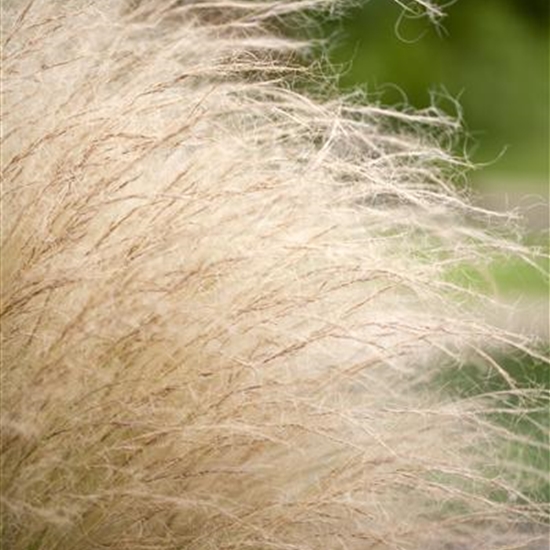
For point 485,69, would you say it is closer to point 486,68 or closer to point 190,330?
point 486,68

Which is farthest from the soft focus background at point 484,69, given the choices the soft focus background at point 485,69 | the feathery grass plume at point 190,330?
the feathery grass plume at point 190,330

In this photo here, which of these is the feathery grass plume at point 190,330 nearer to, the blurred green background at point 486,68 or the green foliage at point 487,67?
the blurred green background at point 486,68

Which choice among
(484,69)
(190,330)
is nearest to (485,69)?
(484,69)

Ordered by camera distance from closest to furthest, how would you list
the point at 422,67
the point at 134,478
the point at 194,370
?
1. the point at 134,478
2. the point at 194,370
3. the point at 422,67

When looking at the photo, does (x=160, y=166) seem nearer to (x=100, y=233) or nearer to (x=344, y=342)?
(x=100, y=233)

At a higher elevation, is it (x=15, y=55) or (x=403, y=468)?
(x=15, y=55)

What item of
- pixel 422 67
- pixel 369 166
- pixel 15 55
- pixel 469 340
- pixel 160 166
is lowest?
pixel 422 67

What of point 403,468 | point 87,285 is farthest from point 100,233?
point 403,468

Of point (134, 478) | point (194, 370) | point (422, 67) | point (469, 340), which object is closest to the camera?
point (134, 478)
